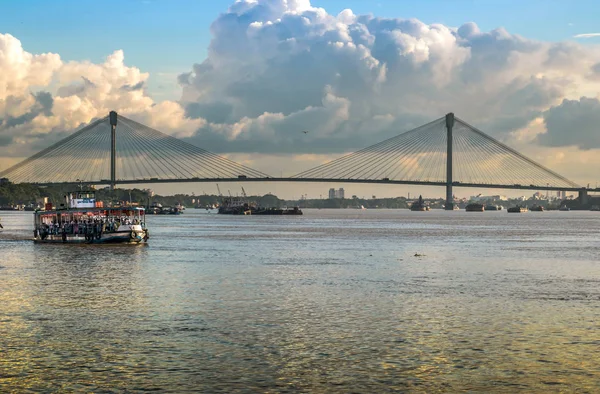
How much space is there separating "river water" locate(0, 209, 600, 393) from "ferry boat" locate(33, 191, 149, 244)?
1017 inches

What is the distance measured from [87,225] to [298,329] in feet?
192

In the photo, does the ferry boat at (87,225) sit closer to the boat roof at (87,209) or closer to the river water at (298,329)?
the boat roof at (87,209)

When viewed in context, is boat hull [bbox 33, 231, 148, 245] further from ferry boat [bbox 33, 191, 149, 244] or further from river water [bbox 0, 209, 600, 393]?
river water [bbox 0, 209, 600, 393]

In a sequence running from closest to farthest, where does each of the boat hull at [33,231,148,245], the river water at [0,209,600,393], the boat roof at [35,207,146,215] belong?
1. the river water at [0,209,600,393]
2. the boat hull at [33,231,148,245]
3. the boat roof at [35,207,146,215]

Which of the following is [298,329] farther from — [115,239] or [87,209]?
[87,209]

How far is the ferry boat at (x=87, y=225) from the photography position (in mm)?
75438

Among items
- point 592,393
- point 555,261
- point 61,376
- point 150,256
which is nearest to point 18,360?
point 61,376

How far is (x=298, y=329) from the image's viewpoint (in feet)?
83.2

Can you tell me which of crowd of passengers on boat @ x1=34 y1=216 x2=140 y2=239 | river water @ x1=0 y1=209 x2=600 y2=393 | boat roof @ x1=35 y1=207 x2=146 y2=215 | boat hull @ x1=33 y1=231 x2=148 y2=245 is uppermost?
boat roof @ x1=35 y1=207 x2=146 y2=215

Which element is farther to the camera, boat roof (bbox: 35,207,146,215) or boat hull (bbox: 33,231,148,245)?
boat roof (bbox: 35,207,146,215)

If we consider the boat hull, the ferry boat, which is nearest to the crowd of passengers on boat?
the ferry boat

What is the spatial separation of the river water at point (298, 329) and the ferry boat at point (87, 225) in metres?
25.8

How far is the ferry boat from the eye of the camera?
75438 mm

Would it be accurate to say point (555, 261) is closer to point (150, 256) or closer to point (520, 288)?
point (520, 288)
